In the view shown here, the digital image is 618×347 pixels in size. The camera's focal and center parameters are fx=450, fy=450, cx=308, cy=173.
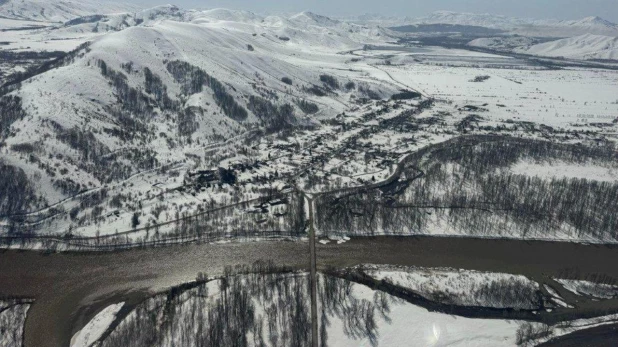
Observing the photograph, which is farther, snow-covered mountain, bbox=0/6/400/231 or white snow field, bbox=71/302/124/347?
snow-covered mountain, bbox=0/6/400/231

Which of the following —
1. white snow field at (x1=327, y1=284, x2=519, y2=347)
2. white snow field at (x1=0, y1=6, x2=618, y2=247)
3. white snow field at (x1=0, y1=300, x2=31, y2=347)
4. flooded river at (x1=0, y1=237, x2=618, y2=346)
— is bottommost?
white snow field at (x1=327, y1=284, x2=519, y2=347)

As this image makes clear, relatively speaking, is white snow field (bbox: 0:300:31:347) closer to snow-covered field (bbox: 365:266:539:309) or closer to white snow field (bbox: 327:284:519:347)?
white snow field (bbox: 327:284:519:347)

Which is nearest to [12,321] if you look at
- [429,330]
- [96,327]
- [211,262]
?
[96,327]

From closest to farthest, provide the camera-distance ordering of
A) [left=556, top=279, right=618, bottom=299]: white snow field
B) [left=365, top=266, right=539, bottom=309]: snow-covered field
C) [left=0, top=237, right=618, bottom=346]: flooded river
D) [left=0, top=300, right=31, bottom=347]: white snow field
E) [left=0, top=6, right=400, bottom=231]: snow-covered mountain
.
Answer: [left=0, top=300, right=31, bottom=347]: white snow field, [left=365, top=266, right=539, bottom=309]: snow-covered field, [left=0, top=237, right=618, bottom=346]: flooded river, [left=556, top=279, right=618, bottom=299]: white snow field, [left=0, top=6, right=400, bottom=231]: snow-covered mountain

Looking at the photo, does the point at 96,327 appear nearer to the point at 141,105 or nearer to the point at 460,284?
the point at 460,284

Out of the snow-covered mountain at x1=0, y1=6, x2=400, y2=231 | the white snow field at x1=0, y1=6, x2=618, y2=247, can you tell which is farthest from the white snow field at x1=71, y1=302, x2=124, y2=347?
the snow-covered mountain at x1=0, y1=6, x2=400, y2=231

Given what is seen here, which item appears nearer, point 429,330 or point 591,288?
point 429,330

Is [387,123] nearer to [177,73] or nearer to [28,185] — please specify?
[177,73]

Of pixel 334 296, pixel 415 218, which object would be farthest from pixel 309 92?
pixel 334 296

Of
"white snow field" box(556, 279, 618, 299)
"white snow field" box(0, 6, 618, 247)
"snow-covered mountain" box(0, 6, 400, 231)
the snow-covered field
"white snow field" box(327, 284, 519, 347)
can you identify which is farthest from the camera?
"snow-covered mountain" box(0, 6, 400, 231)
